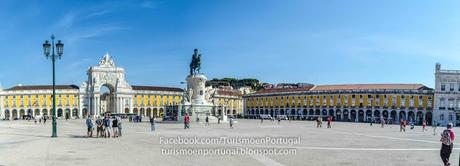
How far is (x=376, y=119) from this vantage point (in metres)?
83.2

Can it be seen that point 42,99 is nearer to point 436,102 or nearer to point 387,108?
point 387,108

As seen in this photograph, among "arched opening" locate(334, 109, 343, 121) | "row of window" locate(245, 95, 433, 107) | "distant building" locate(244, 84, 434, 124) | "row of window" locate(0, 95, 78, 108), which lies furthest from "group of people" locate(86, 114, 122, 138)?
"row of window" locate(0, 95, 78, 108)

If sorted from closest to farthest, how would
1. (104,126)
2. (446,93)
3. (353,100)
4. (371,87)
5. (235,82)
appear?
(104,126) < (446,93) < (353,100) < (371,87) < (235,82)

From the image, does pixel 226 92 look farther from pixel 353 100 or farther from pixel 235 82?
pixel 353 100

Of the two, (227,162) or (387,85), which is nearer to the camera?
(227,162)

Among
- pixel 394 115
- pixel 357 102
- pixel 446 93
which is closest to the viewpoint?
pixel 446 93

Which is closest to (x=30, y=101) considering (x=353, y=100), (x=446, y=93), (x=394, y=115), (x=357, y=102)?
(x=353, y=100)

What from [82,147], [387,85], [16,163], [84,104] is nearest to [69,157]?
[16,163]

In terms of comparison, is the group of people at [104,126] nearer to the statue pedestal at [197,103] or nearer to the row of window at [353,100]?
the statue pedestal at [197,103]

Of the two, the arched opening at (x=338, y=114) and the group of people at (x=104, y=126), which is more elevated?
the group of people at (x=104, y=126)

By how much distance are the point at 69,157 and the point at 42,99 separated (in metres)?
111

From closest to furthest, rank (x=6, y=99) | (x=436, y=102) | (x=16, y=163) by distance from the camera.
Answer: (x=16, y=163), (x=436, y=102), (x=6, y=99)

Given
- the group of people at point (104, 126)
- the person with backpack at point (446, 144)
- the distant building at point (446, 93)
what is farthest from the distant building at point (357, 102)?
the person with backpack at point (446, 144)

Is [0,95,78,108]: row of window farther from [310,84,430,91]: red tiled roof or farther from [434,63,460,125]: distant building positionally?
[434,63,460,125]: distant building
